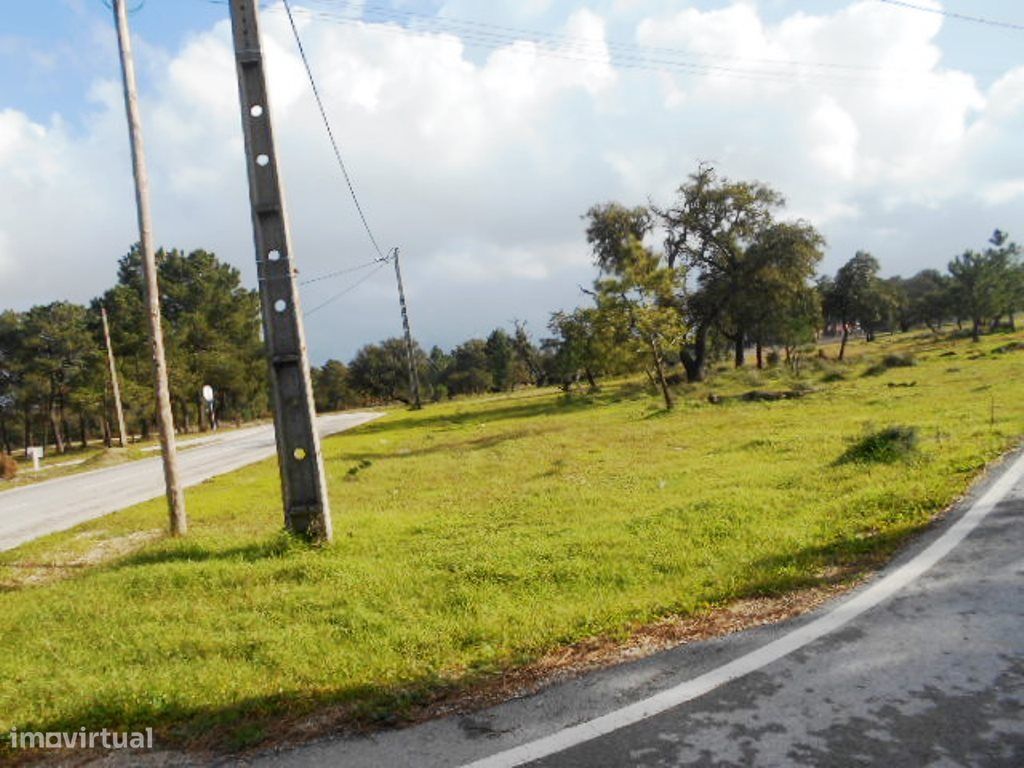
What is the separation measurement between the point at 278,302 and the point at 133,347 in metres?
46.5

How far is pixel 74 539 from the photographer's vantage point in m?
11.1

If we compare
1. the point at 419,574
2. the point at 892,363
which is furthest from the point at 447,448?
the point at 892,363

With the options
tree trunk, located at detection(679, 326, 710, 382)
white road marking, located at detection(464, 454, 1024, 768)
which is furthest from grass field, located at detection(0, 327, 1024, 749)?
tree trunk, located at detection(679, 326, 710, 382)

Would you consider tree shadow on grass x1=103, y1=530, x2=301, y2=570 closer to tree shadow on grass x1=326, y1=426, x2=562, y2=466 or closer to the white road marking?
the white road marking

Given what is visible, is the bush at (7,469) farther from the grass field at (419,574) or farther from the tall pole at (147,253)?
the tall pole at (147,253)

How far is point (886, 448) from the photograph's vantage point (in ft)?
33.2

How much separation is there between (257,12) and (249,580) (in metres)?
6.41

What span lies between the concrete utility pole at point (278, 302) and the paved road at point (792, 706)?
4.62 m

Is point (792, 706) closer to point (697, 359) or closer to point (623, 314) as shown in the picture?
point (623, 314)

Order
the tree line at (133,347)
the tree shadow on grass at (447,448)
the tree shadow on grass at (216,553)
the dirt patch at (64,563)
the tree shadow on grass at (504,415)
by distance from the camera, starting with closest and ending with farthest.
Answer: the tree shadow on grass at (216,553) → the dirt patch at (64,563) → the tree shadow on grass at (447,448) → the tree shadow on grass at (504,415) → the tree line at (133,347)

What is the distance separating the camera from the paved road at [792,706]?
9.40 ft

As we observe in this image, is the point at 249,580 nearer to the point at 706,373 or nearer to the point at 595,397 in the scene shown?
the point at 595,397

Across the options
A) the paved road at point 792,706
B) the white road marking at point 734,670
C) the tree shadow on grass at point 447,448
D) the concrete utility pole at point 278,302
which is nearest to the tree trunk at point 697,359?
the tree shadow on grass at point 447,448

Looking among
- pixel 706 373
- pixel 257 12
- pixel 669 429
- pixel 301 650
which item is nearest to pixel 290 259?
pixel 257 12
